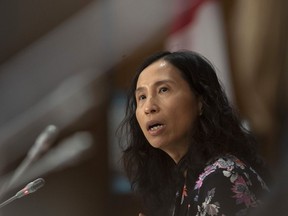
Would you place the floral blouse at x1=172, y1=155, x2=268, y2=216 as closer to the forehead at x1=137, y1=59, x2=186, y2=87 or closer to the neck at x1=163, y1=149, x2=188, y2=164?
the neck at x1=163, y1=149, x2=188, y2=164

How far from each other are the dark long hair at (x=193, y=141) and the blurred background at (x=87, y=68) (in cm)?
29

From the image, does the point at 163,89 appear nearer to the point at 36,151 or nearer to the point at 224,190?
the point at 224,190

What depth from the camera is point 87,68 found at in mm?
1536

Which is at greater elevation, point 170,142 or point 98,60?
point 98,60

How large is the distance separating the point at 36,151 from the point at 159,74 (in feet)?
1.40

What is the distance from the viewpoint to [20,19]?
4.78 feet

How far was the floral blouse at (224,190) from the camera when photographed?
76cm

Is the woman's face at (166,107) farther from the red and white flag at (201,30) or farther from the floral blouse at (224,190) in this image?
the red and white flag at (201,30)

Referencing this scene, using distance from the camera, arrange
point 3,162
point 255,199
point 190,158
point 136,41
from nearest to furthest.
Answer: point 255,199 → point 190,158 → point 3,162 → point 136,41

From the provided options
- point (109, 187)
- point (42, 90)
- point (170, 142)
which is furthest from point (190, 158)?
point (42, 90)

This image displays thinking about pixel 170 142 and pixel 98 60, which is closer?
pixel 170 142

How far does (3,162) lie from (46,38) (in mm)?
361

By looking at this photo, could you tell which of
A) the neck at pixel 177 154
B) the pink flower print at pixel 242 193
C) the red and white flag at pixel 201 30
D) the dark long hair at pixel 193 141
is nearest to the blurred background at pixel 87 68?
the red and white flag at pixel 201 30

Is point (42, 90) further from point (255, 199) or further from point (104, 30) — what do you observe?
point (255, 199)
